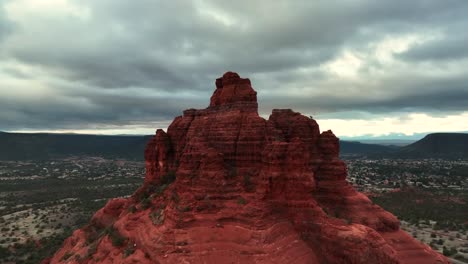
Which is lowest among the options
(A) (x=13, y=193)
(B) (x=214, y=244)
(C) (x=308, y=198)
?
(A) (x=13, y=193)

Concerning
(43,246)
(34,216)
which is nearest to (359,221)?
(43,246)

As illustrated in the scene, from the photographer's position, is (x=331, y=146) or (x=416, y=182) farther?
(x=416, y=182)

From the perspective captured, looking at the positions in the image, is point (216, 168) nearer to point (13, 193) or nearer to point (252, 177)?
point (252, 177)

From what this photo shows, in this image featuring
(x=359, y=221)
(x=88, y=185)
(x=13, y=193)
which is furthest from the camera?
(x=88, y=185)

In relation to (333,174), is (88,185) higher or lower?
lower

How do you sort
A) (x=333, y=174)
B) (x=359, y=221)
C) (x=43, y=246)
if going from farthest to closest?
(x=43, y=246)
(x=333, y=174)
(x=359, y=221)

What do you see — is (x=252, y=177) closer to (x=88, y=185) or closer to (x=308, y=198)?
(x=308, y=198)
